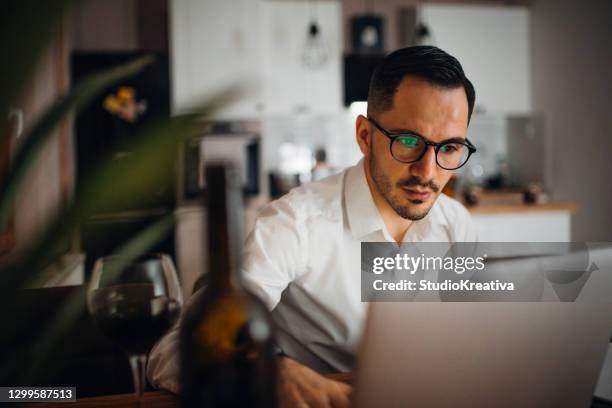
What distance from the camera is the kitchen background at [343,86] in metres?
3.17

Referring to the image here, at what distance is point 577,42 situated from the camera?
134 inches

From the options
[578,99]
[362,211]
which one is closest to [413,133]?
[362,211]

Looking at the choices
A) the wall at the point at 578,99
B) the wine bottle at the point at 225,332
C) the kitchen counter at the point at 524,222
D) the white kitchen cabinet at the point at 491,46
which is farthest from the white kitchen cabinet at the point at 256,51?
the wine bottle at the point at 225,332

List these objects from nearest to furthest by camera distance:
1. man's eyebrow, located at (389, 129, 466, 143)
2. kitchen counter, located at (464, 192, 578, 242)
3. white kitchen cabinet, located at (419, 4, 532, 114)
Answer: man's eyebrow, located at (389, 129, 466, 143) < kitchen counter, located at (464, 192, 578, 242) < white kitchen cabinet, located at (419, 4, 532, 114)

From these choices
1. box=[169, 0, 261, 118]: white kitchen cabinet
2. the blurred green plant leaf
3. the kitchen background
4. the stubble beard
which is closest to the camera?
the blurred green plant leaf

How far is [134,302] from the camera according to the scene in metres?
0.53

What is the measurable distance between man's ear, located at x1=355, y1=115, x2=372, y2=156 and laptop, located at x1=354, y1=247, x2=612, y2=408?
63cm

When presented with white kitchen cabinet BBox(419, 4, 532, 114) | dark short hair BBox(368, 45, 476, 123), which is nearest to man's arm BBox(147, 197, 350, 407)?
dark short hair BBox(368, 45, 476, 123)

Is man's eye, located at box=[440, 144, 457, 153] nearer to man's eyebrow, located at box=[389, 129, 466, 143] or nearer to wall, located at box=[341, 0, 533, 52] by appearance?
man's eyebrow, located at box=[389, 129, 466, 143]

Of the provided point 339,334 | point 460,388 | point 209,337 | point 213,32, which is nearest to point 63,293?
point 339,334

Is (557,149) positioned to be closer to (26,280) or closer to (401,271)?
(401,271)

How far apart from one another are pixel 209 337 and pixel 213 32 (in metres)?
3.54

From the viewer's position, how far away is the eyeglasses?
950mm

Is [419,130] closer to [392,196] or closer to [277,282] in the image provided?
[392,196]
